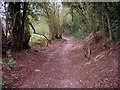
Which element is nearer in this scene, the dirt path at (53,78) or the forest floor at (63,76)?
the forest floor at (63,76)

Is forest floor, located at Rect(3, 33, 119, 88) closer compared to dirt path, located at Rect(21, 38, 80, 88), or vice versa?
forest floor, located at Rect(3, 33, 119, 88)

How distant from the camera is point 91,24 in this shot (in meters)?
17.7

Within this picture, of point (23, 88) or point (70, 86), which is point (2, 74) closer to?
point (23, 88)

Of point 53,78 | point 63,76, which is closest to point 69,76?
point 63,76

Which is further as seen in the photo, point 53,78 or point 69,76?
point 69,76

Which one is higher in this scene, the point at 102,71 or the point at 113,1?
the point at 113,1

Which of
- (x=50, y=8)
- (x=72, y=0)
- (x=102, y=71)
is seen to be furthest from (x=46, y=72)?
(x=50, y=8)

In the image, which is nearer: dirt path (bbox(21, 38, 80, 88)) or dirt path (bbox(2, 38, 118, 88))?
dirt path (bbox(2, 38, 118, 88))

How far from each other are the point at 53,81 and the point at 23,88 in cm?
135

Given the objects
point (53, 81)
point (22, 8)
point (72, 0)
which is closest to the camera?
point (53, 81)

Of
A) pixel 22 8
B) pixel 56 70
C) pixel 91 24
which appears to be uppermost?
pixel 22 8

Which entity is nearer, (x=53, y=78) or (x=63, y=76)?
(x=53, y=78)

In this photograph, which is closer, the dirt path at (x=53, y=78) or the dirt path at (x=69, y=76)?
the dirt path at (x=69, y=76)

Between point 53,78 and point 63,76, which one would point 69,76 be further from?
point 53,78
